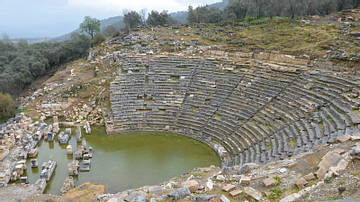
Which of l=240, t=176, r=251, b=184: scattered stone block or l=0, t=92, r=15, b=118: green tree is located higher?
l=0, t=92, r=15, b=118: green tree

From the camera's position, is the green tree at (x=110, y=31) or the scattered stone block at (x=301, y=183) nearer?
the scattered stone block at (x=301, y=183)

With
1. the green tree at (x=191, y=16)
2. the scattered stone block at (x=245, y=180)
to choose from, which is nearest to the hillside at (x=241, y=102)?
the scattered stone block at (x=245, y=180)

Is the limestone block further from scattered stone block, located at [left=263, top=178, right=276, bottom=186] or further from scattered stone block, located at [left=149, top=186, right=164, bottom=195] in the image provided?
scattered stone block, located at [left=149, top=186, right=164, bottom=195]

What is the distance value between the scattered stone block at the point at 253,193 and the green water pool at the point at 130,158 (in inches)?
275

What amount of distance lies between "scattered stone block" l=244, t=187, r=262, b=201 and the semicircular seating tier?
524 centimetres

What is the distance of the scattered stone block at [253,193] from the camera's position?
727 centimetres

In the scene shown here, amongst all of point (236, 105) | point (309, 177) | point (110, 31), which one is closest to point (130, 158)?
point (236, 105)

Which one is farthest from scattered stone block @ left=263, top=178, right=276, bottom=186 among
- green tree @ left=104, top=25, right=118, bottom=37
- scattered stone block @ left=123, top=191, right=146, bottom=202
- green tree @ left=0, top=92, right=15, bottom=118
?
green tree @ left=104, top=25, right=118, bottom=37

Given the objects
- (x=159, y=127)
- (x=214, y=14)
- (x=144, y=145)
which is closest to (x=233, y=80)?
(x=159, y=127)

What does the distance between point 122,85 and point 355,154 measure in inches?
736

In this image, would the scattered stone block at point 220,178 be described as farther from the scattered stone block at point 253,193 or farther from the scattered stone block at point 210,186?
the scattered stone block at point 253,193

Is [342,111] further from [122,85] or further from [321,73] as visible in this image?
[122,85]

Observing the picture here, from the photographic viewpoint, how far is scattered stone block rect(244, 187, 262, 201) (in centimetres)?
727

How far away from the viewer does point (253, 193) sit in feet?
24.5
